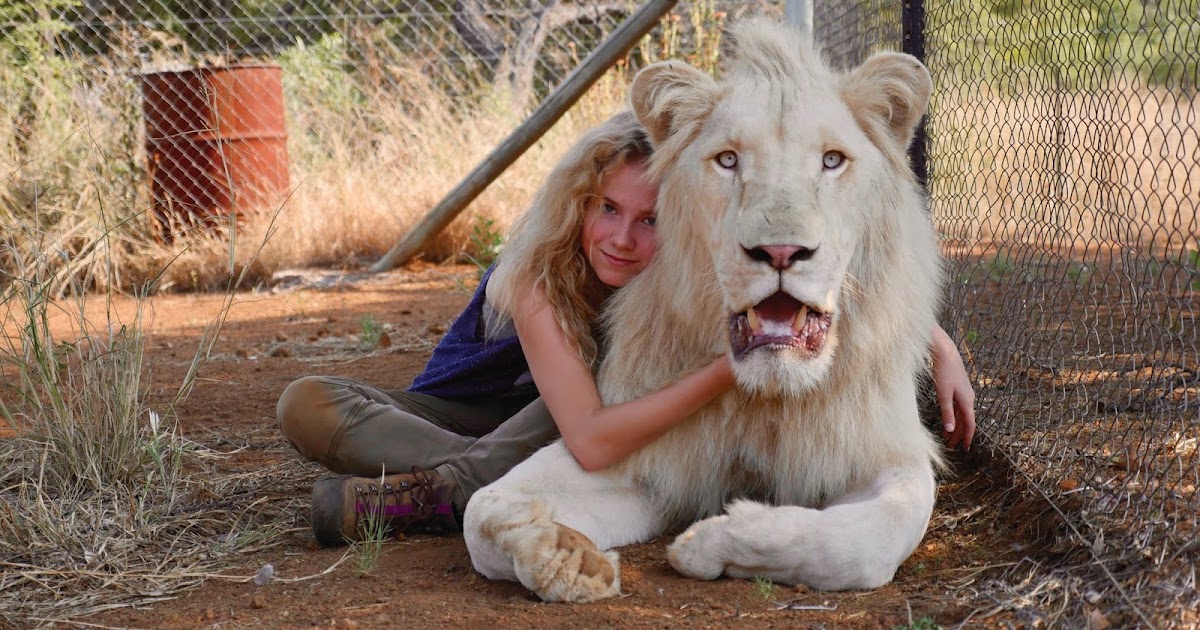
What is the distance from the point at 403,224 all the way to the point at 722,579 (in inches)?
279

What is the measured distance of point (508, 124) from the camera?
10.2 meters

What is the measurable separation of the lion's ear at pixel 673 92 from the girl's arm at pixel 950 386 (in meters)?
0.96

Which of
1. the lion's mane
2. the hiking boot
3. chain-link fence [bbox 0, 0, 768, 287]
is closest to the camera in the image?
the lion's mane

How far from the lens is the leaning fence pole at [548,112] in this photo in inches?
216

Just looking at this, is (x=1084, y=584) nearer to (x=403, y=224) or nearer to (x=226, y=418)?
(x=226, y=418)

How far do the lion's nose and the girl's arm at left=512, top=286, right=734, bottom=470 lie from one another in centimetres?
35

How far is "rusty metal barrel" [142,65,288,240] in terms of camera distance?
8.88 meters

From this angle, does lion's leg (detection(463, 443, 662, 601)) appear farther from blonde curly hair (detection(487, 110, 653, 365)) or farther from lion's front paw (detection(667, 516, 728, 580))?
blonde curly hair (detection(487, 110, 653, 365))

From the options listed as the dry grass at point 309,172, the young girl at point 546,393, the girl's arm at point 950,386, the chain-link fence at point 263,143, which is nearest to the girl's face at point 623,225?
the young girl at point 546,393

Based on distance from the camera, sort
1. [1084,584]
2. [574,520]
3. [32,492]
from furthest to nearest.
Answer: [32,492] < [574,520] < [1084,584]

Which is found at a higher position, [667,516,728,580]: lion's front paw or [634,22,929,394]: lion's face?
[634,22,929,394]: lion's face

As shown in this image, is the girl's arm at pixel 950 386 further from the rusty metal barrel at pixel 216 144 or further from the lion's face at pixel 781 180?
the rusty metal barrel at pixel 216 144

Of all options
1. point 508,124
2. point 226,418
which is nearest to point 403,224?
point 508,124

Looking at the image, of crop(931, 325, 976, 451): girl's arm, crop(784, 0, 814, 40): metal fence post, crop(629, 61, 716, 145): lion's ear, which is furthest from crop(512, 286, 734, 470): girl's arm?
crop(784, 0, 814, 40): metal fence post
